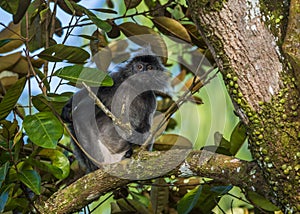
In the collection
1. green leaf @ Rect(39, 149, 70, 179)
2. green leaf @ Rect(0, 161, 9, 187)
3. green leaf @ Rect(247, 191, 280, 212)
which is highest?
green leaf @ Rect(0, 161, 9, 187)

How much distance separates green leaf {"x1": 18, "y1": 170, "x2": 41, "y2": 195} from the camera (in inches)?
65.3

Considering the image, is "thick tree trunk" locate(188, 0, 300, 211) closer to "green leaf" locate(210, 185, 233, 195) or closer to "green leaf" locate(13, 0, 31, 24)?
"green leaf" locate(210, 185, 233, 195)

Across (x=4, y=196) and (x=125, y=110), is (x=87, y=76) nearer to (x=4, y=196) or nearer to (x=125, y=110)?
(x=4, y=196)

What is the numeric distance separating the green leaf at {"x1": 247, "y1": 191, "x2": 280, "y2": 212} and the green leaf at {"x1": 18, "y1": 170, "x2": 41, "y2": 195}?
62cm

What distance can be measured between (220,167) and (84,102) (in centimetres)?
89

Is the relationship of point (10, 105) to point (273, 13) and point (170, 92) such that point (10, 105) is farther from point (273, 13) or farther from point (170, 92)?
point (170, 92)

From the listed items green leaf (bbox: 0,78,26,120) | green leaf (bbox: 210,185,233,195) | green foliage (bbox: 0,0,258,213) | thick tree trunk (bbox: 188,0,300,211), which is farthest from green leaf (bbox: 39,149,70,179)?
thick tree trunk (bbox: 188,0,300,211)

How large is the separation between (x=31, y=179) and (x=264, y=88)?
0.73 m

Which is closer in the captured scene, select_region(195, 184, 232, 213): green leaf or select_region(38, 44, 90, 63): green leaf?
select_region(38, 44, 90, 63): green leaf

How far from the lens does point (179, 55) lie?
2.65 m

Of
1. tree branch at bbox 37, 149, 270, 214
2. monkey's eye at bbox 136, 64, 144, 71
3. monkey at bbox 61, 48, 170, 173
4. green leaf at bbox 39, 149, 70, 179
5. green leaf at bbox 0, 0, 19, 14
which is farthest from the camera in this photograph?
monkey's eye at bbox 136, 64, 144, 71

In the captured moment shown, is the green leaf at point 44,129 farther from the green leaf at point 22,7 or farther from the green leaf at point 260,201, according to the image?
the green leaf at point 260,201

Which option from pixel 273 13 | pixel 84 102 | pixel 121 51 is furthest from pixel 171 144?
pixel 273 13

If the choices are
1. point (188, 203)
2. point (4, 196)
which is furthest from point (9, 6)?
point (188, 203)
